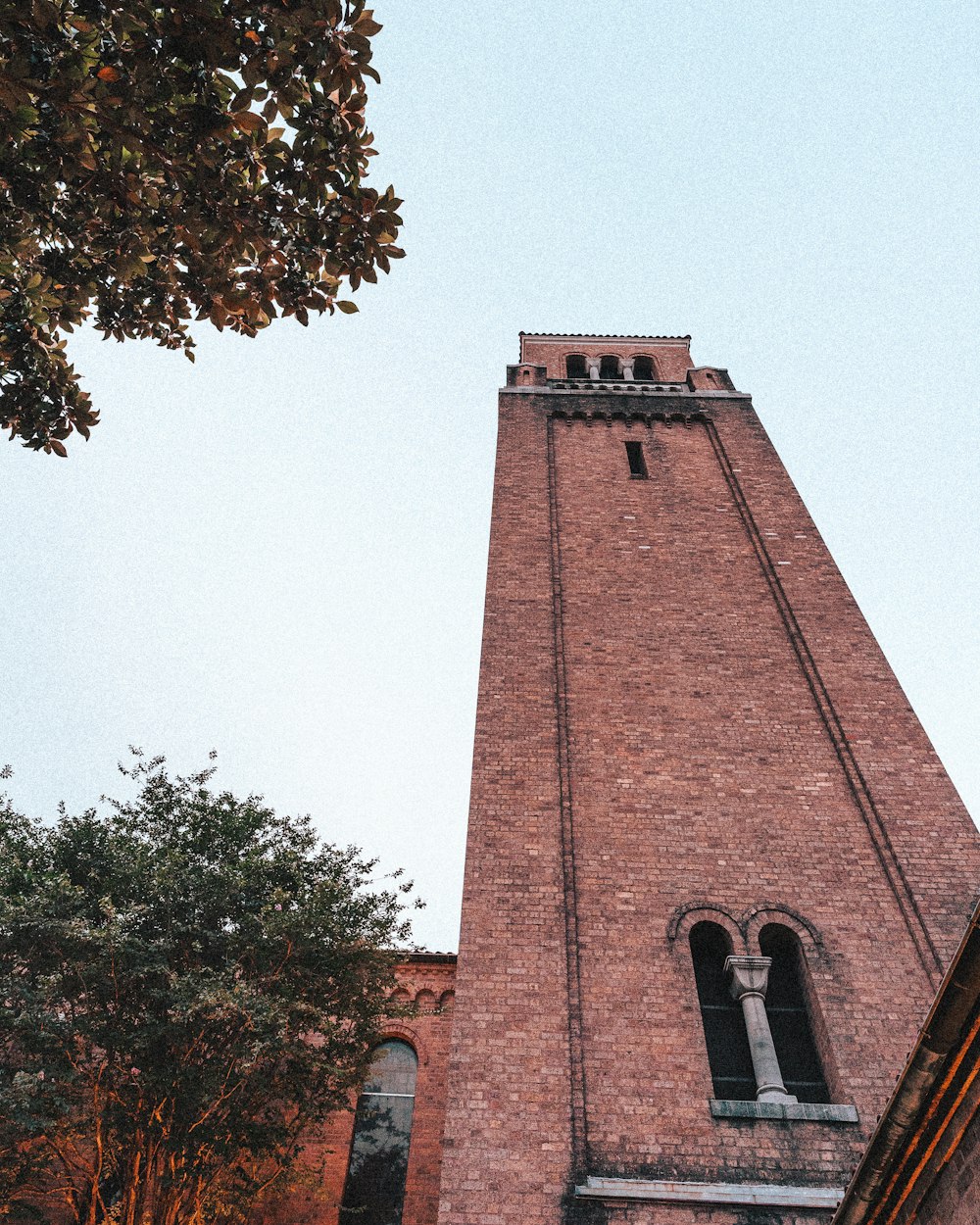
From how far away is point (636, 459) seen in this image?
18391 millimetres

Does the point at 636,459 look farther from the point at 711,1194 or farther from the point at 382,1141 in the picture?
the point at 711,1194

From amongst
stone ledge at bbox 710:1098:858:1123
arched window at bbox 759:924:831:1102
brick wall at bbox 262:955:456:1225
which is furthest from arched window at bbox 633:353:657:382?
stone ledge at bbox 710:1098:858:1123

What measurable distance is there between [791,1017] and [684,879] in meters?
1.71

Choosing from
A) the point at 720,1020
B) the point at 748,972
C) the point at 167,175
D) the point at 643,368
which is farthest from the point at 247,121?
the point at 643,368

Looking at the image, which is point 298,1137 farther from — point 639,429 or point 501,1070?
point 639,429

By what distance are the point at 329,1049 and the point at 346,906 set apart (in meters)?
1.62

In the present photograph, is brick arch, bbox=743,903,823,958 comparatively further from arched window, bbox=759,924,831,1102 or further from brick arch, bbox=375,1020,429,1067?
brick arch, bbox=375,1020,429,1067

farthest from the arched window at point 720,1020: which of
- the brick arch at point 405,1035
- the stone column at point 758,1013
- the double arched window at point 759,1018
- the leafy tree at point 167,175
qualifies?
the leafy tree at point 167,175

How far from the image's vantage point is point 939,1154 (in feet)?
15.3

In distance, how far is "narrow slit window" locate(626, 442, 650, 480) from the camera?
1764 centimetres

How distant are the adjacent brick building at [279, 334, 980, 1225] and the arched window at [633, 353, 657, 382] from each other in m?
8.16

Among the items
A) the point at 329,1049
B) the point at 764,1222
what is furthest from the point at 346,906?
the point at 764,1222

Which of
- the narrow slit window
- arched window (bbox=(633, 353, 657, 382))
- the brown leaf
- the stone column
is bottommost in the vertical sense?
the stone column

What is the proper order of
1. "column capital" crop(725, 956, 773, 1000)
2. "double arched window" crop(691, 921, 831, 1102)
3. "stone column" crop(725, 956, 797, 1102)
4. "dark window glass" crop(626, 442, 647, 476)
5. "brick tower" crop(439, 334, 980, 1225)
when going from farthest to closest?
1. "dark window glass" crop(626, 442, 647, 476)
2. "column capital" crop(725, 956, 773, 1000)
3. "double arched window" crop(691, 921, 831, 1102)
4. "stone column" crop(725, 956, 797, 1102)
5. "brick tower" crop(439, 334, 980, 1225)
